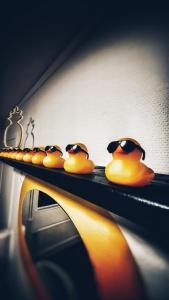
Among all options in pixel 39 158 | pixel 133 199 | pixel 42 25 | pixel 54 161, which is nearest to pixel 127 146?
pixel 133 199

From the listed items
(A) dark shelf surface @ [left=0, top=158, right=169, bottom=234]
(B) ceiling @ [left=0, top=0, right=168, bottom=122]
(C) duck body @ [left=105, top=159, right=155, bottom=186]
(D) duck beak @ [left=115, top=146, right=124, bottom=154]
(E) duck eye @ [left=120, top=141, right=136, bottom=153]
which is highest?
(B) ceiling @ [left=0, top=0, right=168, bottom=122]

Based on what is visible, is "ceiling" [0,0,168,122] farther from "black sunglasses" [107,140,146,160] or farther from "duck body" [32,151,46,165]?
"duck body" [32,151,46,165]

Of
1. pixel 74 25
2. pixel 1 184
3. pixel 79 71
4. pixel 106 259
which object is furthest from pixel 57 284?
pixel 1 184

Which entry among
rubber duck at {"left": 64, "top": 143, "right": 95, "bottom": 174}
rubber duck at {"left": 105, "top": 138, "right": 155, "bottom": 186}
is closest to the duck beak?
rubber duck at {"left": 105, "top": 138, "right": 155, "bottom": 186}

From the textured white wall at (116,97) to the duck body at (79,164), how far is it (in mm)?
263

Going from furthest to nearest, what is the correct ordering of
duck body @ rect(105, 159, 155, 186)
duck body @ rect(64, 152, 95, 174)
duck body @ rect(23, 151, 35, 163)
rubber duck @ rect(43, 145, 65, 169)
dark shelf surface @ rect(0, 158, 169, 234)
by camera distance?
duck body @ rect(23, 151, 35, 163)
rubber duck @ rect(43, 145, 65, 169)
duck body @ rect(64, 152, 95, 174)
duck body @ rect(105, 159, 155, 186)
dark shelf surface @ rect(0, 158, 169, 234)

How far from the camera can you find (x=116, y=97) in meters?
0.82

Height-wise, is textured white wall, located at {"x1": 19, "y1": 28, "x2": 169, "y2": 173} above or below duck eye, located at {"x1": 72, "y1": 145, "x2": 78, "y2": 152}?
above

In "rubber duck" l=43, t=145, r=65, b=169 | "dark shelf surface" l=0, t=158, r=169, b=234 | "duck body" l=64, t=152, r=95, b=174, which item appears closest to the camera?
"dark shelf surface" l=0, t=158, r=169, b=234

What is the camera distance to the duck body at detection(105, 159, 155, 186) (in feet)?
1.14

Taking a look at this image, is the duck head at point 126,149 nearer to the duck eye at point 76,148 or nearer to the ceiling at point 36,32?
the duck eye at point 76,148

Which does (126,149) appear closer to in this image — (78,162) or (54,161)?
(78,162)

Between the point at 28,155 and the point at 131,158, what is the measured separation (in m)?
0.90

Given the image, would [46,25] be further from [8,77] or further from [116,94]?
[8,77]
